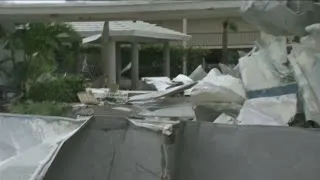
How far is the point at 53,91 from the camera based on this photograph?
13281 millimetres

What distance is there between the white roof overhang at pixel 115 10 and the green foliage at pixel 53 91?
1.78 metres

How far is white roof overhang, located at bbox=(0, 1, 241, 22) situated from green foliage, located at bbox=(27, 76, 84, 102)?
1779 mm

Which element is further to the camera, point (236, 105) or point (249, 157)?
point (236, 105)

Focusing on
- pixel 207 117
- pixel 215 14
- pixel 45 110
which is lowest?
pixel 45 110

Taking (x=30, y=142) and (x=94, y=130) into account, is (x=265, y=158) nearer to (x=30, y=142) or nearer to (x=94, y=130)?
(x=94, y=130)

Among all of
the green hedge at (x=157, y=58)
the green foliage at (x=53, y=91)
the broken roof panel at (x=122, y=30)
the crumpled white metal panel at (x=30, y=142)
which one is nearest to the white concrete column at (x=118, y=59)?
the green hedge at (x=157, y=58)

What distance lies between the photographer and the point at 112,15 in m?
13.6

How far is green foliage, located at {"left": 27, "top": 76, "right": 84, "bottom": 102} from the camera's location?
512 inches

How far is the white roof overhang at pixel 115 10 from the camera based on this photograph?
12234 millimetres

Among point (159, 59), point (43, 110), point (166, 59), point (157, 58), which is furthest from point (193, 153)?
point (157, 58)

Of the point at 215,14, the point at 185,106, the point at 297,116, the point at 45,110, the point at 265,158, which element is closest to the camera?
the point at 265,158

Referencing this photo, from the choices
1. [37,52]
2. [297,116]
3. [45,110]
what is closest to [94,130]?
[297,116]

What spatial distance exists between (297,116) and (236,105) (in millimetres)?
731

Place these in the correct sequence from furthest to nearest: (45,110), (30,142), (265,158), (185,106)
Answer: (45,110), (185,106), (30,142), (265,158)
